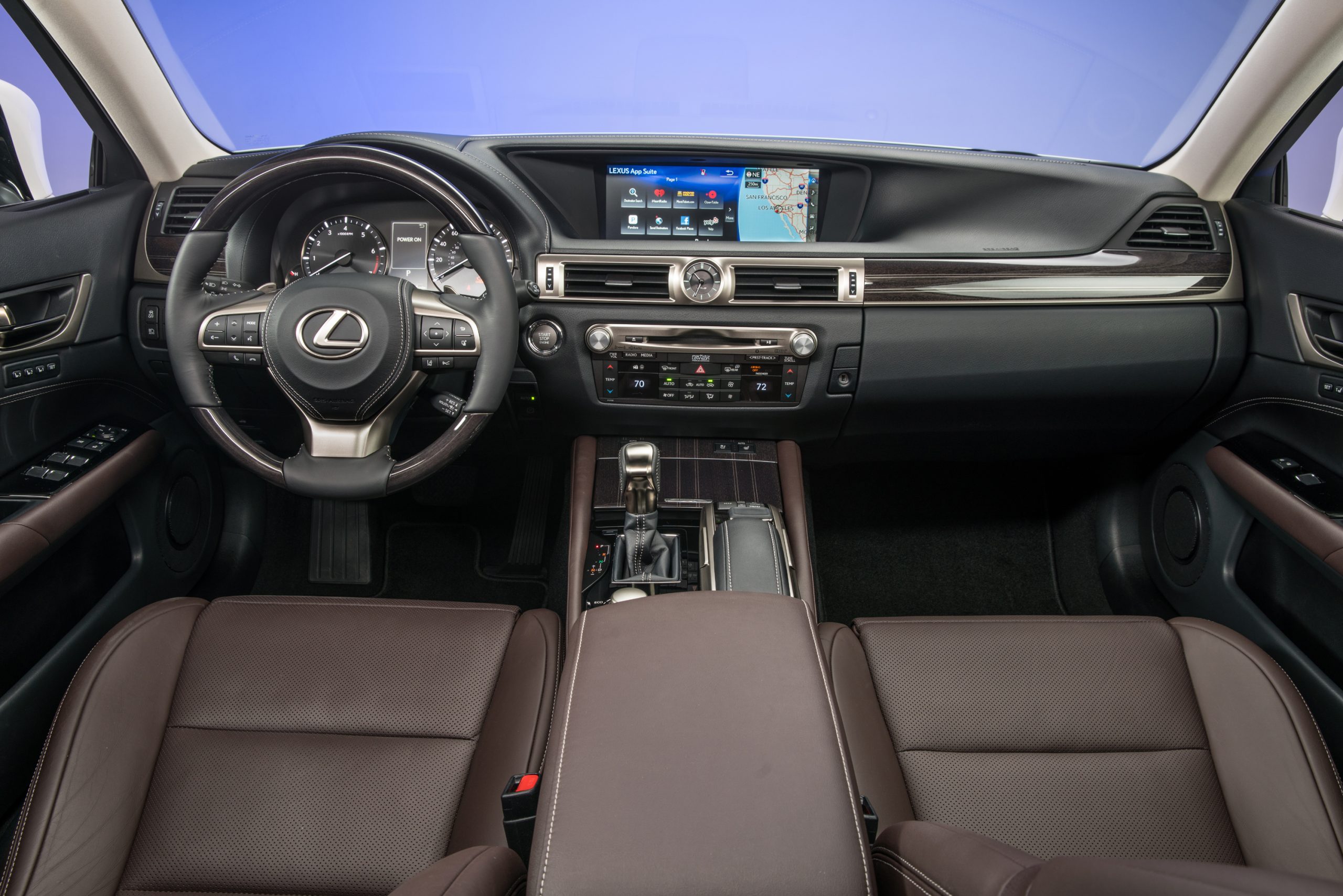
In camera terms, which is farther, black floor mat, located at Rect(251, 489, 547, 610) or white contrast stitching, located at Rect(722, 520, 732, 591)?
black floor mat, located at Rect(251, 489, 547, 610)

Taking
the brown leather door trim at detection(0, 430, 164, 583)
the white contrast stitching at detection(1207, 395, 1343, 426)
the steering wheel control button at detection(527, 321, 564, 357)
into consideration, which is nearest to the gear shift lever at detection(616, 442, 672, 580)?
the steering wheel control button at detection(527, 321, 564, 357)

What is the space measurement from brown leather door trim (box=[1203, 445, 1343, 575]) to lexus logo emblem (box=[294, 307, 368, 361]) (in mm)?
2001

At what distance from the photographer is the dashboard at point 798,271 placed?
1869 mm

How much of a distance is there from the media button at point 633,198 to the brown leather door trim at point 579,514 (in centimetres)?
67

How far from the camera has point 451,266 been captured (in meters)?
1.92

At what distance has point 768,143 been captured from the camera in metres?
1.91

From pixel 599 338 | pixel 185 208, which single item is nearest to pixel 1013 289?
pixel 599 338

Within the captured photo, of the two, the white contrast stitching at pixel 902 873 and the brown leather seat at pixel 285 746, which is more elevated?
the white contrast stitching at pixel 902 873

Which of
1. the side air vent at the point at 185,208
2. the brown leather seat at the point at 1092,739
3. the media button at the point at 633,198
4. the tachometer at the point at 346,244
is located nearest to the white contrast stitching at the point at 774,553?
the brown leather seat at the point at 1092,739

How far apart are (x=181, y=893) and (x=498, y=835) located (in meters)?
0.45

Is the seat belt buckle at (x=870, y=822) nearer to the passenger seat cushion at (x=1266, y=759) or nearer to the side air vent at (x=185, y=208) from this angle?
the passenger seat cushion at (x=1266, y=759)

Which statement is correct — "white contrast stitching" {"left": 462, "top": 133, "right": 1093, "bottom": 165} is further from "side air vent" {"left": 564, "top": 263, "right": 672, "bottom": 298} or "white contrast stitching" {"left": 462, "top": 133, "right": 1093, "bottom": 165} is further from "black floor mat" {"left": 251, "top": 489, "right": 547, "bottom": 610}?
"black floor mat" {"left": 251, "top": 489, "right": 547, "bottom": 610}

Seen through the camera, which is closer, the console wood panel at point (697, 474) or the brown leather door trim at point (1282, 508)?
the brown leather door trim at point (1282, 508)

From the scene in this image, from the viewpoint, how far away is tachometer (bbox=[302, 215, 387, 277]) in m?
1.93
